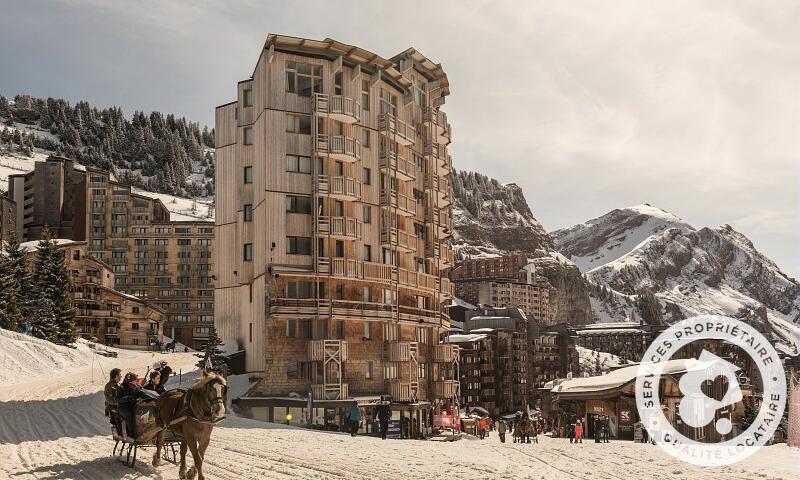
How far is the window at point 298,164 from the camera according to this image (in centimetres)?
4762

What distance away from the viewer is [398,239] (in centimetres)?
5359

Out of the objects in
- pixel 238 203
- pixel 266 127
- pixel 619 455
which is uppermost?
pixel 266 127

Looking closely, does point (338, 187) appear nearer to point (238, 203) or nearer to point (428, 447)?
point (238, 203)

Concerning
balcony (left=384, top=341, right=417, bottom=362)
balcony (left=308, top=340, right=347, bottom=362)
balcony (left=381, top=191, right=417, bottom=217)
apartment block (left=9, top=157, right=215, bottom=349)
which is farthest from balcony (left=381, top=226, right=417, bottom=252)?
apartment block (left=9, top=157, right=215, bottom=349)

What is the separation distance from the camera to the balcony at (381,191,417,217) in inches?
2071

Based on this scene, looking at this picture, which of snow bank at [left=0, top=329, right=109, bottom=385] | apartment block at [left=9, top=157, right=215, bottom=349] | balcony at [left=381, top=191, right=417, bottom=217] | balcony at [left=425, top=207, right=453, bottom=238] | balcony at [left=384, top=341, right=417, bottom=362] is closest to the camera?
balcony at [left=384, top=341, right=417, bottom=362]

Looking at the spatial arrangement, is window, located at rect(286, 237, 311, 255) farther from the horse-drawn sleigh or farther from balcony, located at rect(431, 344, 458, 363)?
the horse-drawn sleigh

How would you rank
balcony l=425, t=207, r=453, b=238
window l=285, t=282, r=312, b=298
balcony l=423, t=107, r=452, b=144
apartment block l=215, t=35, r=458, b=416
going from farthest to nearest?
balcony l=425, t=207, r=453, b=238
balcony l=423, t=107, r=452, b=144
window l=285, t=282, r=312, b=298
apartment block l=215, t=35, r=458, b=416

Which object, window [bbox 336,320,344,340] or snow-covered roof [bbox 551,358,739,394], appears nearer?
snow-covered roof [bbox 551,358,739,394]

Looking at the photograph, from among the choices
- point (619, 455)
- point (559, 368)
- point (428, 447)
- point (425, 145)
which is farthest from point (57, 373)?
point (559, 368)

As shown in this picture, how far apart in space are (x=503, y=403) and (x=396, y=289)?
93180mm

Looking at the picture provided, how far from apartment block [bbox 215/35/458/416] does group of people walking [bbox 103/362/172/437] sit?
25.0 meters

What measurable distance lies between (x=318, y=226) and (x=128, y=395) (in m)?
29.5

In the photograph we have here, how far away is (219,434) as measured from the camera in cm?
2889
